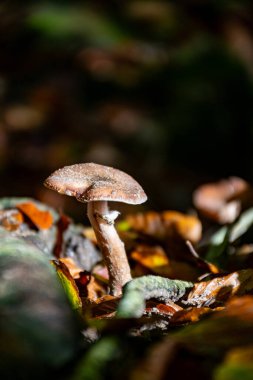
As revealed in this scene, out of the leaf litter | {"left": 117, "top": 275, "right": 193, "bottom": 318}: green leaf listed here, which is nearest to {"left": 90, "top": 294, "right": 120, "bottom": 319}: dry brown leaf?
the leaf litter

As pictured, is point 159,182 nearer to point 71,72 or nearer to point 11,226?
point 71,72

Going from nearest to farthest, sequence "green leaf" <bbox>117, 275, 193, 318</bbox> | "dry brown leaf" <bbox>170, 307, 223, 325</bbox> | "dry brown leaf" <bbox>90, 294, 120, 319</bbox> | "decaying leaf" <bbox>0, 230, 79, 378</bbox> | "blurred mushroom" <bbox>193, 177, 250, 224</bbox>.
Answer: "decaying leaf" <bbox>0, 230, 79, 378</bbox>, "green leaf" <bbox>117, 275, 193, 318</bbox>, "dry brown leaf" <bbox>170, 307, 223, 325</bbox>, "dry brown leaf" <bbox>90, 294, 120, 319</bbox>, "blurred mushroom" <bbox>193, 177, 250, 224</bbox>

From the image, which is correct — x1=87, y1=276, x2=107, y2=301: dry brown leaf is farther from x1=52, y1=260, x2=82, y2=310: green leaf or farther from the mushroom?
x1=52, y1=260, x2=82, y2=310: green leaf

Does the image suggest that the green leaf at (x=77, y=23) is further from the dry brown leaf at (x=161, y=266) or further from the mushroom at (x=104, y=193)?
the mushroom at (x=104, y=193)

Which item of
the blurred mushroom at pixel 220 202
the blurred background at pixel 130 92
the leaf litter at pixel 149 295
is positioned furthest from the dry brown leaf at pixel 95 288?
the blurred background at pixel 130 92

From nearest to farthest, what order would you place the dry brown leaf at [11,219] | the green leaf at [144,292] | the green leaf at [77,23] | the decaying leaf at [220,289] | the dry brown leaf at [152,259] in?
the green leaf at [144,292], the decaying leaf at [220,289], the dry brown leaf at [11,219], the dry brown leaf at [152,259], the green leaf at [77,23]

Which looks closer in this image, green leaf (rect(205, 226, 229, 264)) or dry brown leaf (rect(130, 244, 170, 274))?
dry brown leaf (rect(130, 244, 170, 274))

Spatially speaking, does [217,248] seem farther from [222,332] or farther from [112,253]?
[222,332]

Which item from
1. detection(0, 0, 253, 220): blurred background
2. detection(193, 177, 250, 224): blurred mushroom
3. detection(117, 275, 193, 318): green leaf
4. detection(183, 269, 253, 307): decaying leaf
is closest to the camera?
detection(117, 275, 193, 318): green leaf
